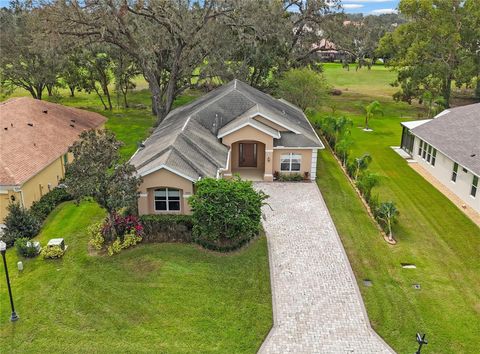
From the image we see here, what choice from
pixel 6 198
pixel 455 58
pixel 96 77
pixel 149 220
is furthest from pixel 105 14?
pixel 455 58

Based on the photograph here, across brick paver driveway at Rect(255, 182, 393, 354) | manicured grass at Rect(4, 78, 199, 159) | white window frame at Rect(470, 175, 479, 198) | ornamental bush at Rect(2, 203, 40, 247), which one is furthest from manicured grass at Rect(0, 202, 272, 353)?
manicured grass at Rect(4, 78, 199, 159)

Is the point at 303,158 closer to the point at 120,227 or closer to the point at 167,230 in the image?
the point at 167,230

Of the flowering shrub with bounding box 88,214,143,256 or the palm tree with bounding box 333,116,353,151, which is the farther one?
the palm tree with bounding box 333,116,353,151

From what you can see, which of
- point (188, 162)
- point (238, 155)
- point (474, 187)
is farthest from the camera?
point (238, 155)

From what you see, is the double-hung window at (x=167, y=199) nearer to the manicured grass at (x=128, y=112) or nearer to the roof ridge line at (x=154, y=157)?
the roof ridge line at (x=154, y=157)

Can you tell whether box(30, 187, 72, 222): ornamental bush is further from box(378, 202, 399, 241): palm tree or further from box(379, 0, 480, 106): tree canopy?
box(379, 0, 480, 106): tree canopy

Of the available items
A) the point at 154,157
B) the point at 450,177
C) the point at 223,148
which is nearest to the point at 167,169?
the point at 154,157
